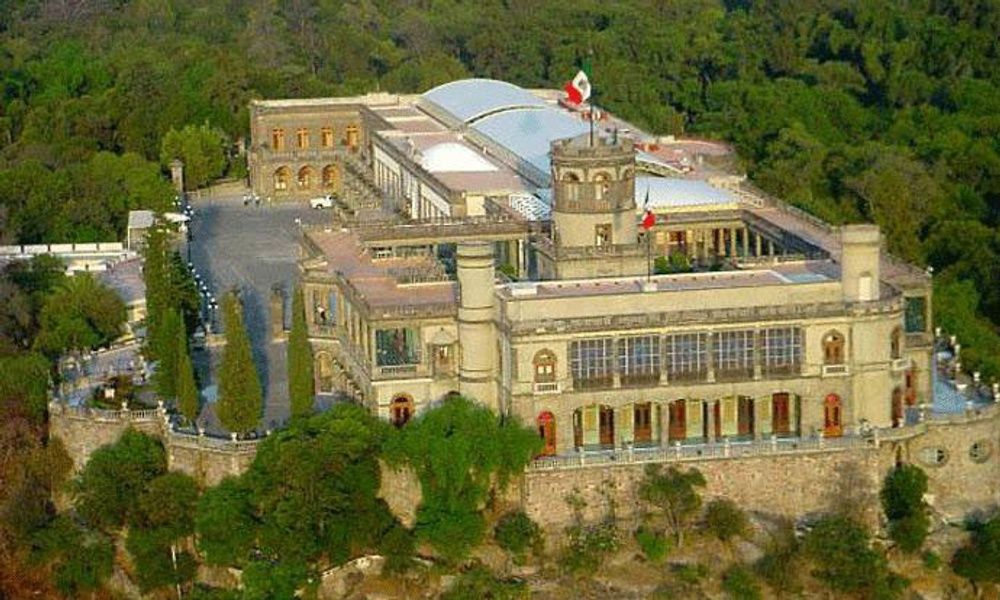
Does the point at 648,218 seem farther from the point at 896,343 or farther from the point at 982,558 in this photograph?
the point at 982,558

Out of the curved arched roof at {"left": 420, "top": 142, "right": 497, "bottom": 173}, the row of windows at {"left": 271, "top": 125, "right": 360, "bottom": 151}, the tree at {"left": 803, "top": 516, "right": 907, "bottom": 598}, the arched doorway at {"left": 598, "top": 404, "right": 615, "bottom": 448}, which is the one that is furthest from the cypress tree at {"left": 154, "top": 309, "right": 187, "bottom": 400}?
the row of windows at {"left": 271, "top": 125, "right": 360, "bottom": 151}

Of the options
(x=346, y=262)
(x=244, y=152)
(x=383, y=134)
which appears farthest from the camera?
(x=244, y=152)

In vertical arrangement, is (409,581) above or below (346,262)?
below

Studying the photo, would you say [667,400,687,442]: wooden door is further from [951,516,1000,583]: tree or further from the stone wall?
[951,516,1000,583]: tree

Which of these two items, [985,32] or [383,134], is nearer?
[383,134]

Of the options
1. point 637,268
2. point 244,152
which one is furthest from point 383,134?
point 637,268

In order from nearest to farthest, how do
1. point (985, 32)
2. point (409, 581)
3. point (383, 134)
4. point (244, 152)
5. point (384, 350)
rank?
point (409, 581) < point (384, 350) < point (383, 134) < point (244, 152) < point (985, 32)

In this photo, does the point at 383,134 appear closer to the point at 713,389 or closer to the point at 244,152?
the point at 244,152
